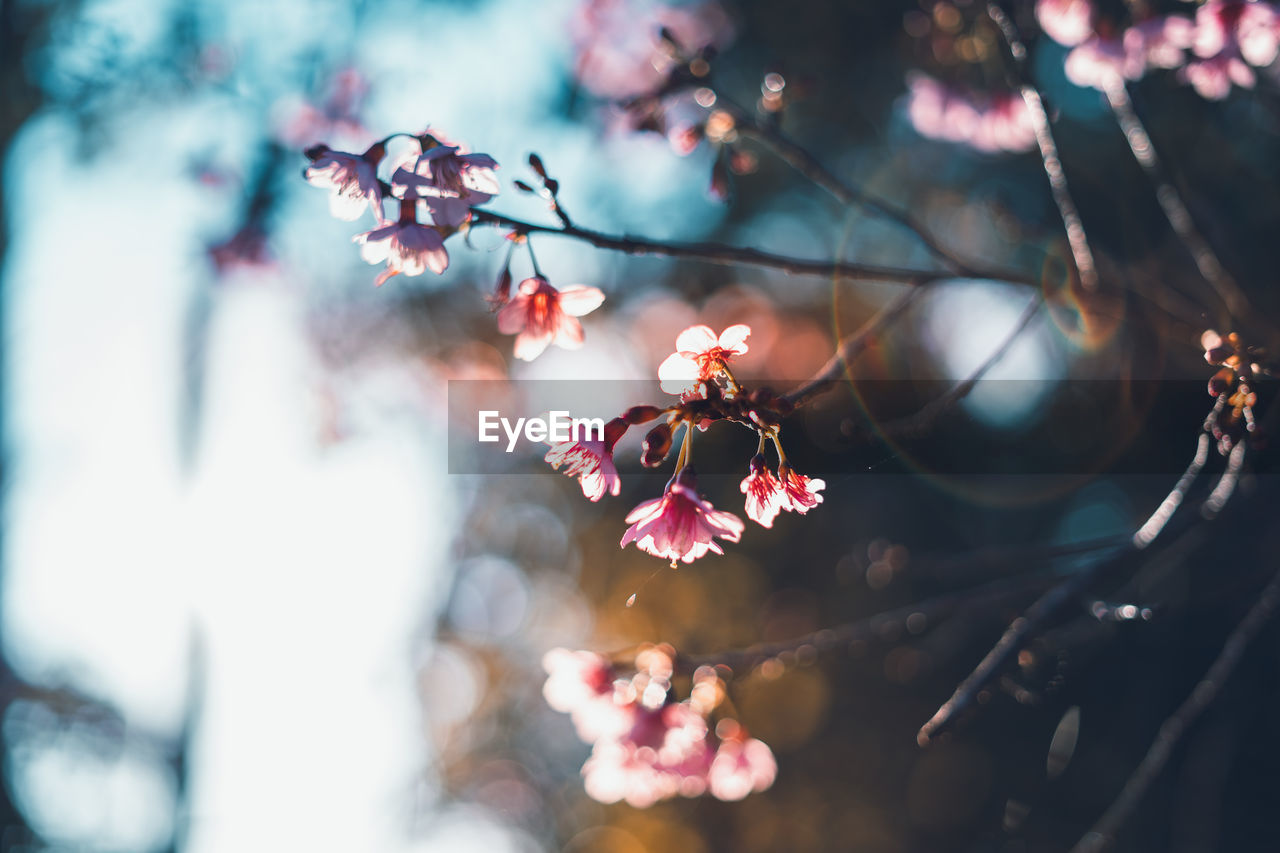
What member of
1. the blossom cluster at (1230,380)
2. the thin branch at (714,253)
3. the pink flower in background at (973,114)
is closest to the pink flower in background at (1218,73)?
the pink flower in background at (973,114)

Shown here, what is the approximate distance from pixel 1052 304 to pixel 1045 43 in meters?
2.98

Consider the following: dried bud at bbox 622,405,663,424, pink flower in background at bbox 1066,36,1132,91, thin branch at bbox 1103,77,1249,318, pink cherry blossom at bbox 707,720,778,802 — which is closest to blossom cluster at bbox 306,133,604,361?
dried bud at bbox 622,405,663,424

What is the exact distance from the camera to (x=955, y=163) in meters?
5.42

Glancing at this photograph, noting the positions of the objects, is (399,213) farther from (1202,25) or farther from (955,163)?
(955,163)

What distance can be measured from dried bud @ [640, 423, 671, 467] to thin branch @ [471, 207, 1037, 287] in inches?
13.0

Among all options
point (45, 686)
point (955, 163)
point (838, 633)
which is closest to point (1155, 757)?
point (838, 633)

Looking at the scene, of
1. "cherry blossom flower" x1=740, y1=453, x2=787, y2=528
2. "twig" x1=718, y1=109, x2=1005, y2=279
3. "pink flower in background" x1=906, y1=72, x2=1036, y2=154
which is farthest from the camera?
"pink flower in background" x1=906, y1=72, x2=1036, y2=154

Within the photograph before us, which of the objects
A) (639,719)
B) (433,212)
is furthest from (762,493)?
(639,719)

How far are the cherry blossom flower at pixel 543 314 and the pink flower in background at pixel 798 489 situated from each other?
0.43 m

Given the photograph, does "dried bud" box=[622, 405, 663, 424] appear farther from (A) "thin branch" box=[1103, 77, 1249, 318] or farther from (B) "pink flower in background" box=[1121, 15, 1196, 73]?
(B) "pink flower in background" box=[1121, 15, 1196, 73]

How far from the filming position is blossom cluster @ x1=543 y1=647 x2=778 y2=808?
1810mm

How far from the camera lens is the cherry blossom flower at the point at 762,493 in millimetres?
1109

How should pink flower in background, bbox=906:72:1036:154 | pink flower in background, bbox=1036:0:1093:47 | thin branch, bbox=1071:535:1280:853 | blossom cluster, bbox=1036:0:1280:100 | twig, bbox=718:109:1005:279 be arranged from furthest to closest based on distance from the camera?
pink flower in background, bbox=906:72:1036:154 → pink flower in background, bbox=1036:0:1093:47 → blossom cluster, bbox=1036:0:1280:100 → twig, bbox=718:109:1005:279 → thin branch, bbox=1071:535:1280:853

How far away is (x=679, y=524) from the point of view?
1.10 meters
